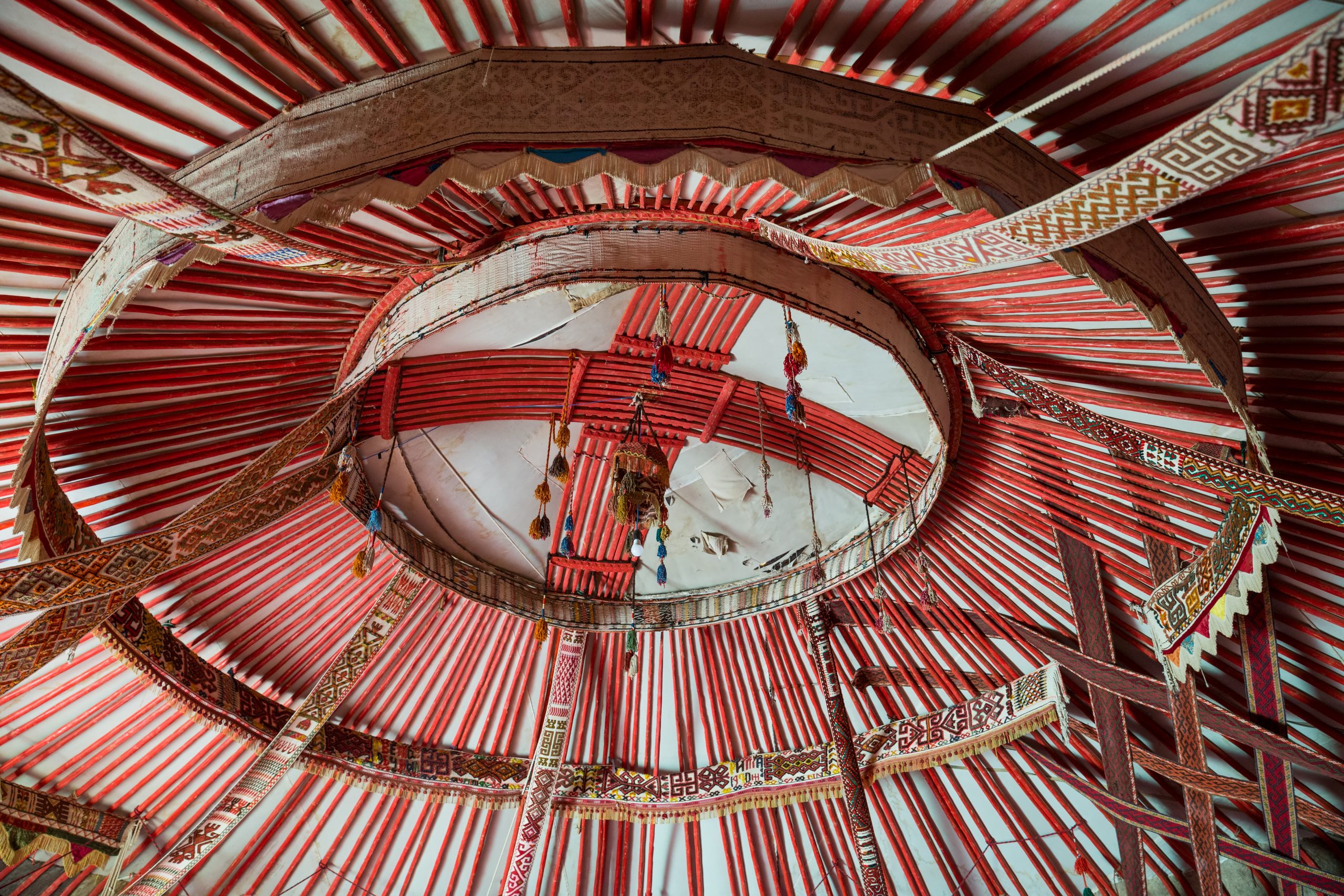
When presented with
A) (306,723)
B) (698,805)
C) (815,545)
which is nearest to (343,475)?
(306,723)

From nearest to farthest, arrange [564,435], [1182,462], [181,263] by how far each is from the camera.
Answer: [181,263], [1182,462], [564,435]

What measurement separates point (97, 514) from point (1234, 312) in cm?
549

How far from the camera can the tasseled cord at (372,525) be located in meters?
5.26

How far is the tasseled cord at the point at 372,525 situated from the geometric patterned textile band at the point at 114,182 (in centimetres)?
270

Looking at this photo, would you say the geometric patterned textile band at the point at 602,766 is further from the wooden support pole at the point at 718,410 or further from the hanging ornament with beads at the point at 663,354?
the hanging ornament with beads at the point at 663,354

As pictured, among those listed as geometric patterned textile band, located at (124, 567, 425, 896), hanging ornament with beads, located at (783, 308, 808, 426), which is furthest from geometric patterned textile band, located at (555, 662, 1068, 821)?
hanging ornament with beads, located at (783, 308, 808, 426)

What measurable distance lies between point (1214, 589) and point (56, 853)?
7.06m

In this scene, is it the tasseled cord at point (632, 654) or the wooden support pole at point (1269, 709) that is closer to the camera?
the wooden support pole at point (1269, 709)

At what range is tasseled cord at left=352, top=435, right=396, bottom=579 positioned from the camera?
5262 mm

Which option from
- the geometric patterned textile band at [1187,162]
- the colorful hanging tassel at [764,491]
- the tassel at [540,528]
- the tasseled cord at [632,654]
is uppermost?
the geometric patterned textile band at [1187,162]

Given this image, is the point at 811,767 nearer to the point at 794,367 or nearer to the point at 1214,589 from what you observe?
the point at 1214,589

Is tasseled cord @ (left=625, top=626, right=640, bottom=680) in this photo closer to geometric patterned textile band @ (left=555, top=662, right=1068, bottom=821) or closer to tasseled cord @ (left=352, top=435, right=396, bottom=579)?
geometric patterned textile band @ (left=555, top=662, right=1068, bottom=821)

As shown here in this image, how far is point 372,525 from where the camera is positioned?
559cm

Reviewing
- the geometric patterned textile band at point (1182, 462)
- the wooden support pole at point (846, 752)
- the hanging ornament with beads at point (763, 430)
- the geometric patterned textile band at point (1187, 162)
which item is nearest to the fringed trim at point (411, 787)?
the wooden support pole at point (846, 752)
